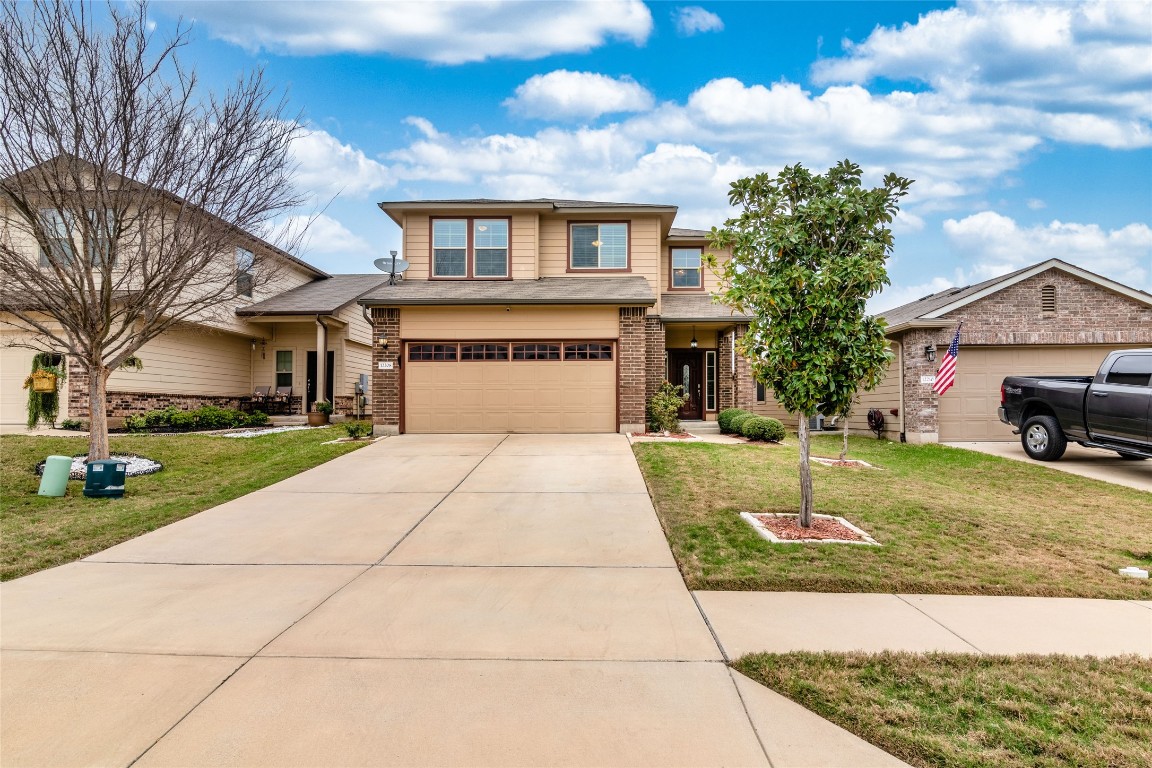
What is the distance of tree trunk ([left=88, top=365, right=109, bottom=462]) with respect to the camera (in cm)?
973

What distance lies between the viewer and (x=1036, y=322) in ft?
43.5

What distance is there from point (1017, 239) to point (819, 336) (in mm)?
17744

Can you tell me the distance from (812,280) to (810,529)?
2643mm

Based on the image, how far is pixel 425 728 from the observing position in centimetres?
271

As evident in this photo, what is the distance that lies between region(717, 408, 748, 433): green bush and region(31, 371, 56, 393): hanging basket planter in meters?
17.1

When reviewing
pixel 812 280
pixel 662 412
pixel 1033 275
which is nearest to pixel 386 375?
pixel 662 412

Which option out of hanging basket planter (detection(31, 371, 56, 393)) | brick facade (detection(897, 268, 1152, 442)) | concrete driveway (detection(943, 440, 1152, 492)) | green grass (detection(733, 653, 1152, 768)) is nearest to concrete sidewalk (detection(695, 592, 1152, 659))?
green grass (detection(733, 653, 1152, 768))

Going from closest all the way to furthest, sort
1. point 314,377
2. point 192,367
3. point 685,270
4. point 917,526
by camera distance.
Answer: point 917,526 < point 192,367 < point 685,270 < point 314,377

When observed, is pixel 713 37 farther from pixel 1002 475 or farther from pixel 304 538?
pixel 304 538

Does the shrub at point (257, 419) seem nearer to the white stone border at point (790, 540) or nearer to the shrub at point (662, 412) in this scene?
the shrub at point (662, 412)

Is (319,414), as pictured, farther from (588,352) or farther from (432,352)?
(588,352)

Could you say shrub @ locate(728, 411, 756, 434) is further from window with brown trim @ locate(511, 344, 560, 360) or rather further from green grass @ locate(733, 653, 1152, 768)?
green grass @ locate(733, 653, 1152, 768)

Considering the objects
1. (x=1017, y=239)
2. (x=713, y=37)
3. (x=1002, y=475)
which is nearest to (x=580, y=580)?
(x=1002, y=475)

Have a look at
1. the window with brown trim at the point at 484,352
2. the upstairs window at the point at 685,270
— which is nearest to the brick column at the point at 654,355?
the upstairs window at the point at 685,270
